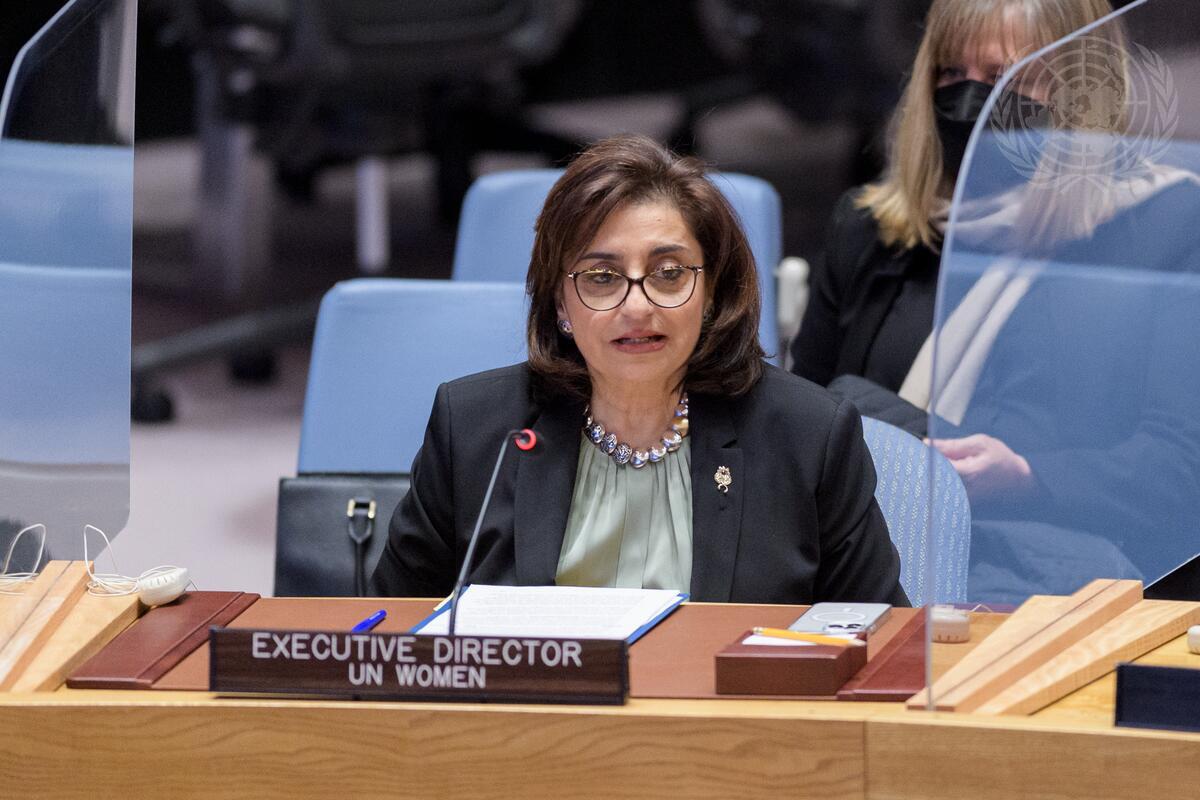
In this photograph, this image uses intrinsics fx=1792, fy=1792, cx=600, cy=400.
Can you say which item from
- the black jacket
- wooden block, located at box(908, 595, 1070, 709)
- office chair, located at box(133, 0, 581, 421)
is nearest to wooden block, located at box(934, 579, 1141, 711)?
wooden block, located at box(908, 595, 1070, 709)

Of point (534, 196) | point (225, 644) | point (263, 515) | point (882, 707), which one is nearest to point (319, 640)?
point (225, 644)

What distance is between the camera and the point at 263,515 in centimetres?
377

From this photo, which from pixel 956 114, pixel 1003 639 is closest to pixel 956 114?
pixel 956 114

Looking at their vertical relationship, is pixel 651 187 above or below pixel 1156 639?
above

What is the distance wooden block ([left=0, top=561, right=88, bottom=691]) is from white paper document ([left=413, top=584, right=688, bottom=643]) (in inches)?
12.9

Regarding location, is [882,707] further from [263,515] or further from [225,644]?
[263,515]

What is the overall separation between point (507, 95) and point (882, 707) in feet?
12.0

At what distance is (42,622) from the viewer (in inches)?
62.8

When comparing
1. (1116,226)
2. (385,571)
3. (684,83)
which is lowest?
(385,571)

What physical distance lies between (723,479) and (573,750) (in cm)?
57

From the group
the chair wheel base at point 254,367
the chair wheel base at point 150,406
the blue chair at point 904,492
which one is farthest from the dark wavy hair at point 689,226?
the chair wheel base at point 254,367

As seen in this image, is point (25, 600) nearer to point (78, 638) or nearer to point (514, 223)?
point (78, 638)

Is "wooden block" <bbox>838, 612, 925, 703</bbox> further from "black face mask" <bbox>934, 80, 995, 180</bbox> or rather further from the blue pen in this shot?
"black face mask" <bbox>934, 80, 995, 180</bbox>

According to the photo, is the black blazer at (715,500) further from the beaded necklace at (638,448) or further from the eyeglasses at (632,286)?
the eyeglasses at (632,286)
